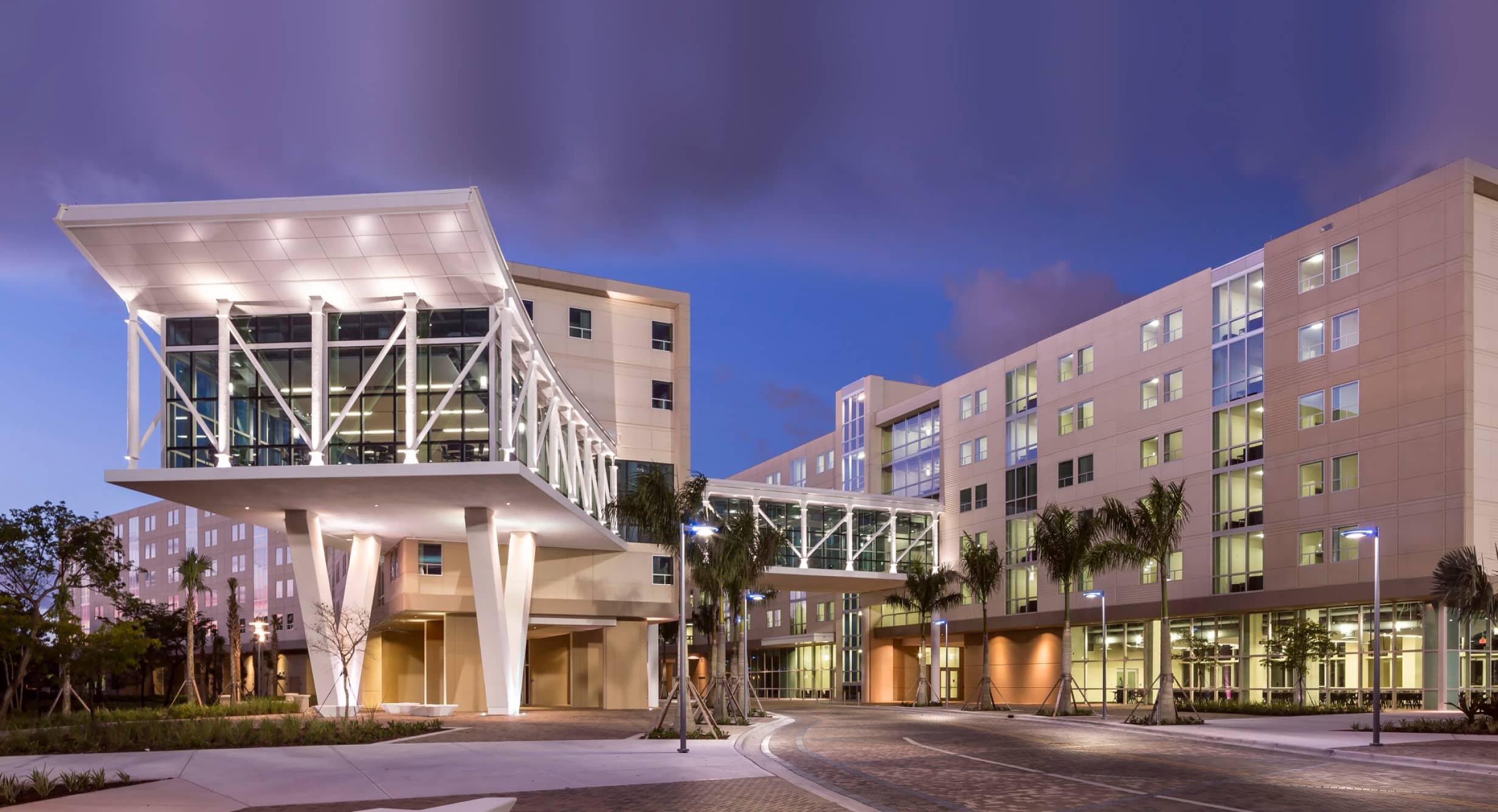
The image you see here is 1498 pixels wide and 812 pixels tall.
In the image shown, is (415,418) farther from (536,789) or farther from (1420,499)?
(1420,499)

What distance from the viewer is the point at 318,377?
41.5 m

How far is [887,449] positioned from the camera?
89062mm

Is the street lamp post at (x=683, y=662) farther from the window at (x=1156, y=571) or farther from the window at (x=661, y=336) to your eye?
the window at (x=1156, y=571)

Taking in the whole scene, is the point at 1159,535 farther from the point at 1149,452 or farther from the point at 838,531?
the point at 838,531

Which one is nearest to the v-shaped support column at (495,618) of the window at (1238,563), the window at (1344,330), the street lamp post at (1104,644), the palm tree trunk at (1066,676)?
the palm tree trunk at (1066,676)

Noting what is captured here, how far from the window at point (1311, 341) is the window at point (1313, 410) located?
1.66m

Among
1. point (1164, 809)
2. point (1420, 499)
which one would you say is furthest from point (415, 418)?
point (1420, 499)

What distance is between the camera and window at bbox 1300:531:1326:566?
51.9m

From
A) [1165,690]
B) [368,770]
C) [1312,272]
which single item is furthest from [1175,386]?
[368,770]

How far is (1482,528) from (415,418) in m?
39.1

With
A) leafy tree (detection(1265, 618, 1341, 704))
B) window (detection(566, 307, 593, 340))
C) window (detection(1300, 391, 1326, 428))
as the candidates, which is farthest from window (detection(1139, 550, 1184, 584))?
window (detection(566, 307, 593, 340))

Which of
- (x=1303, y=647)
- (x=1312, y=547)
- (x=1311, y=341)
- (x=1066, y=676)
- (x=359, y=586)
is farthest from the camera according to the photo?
(x=1311, y=341)

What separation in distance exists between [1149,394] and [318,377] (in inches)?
1632

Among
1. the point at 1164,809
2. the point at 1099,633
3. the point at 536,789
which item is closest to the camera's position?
the point at 1164,809
